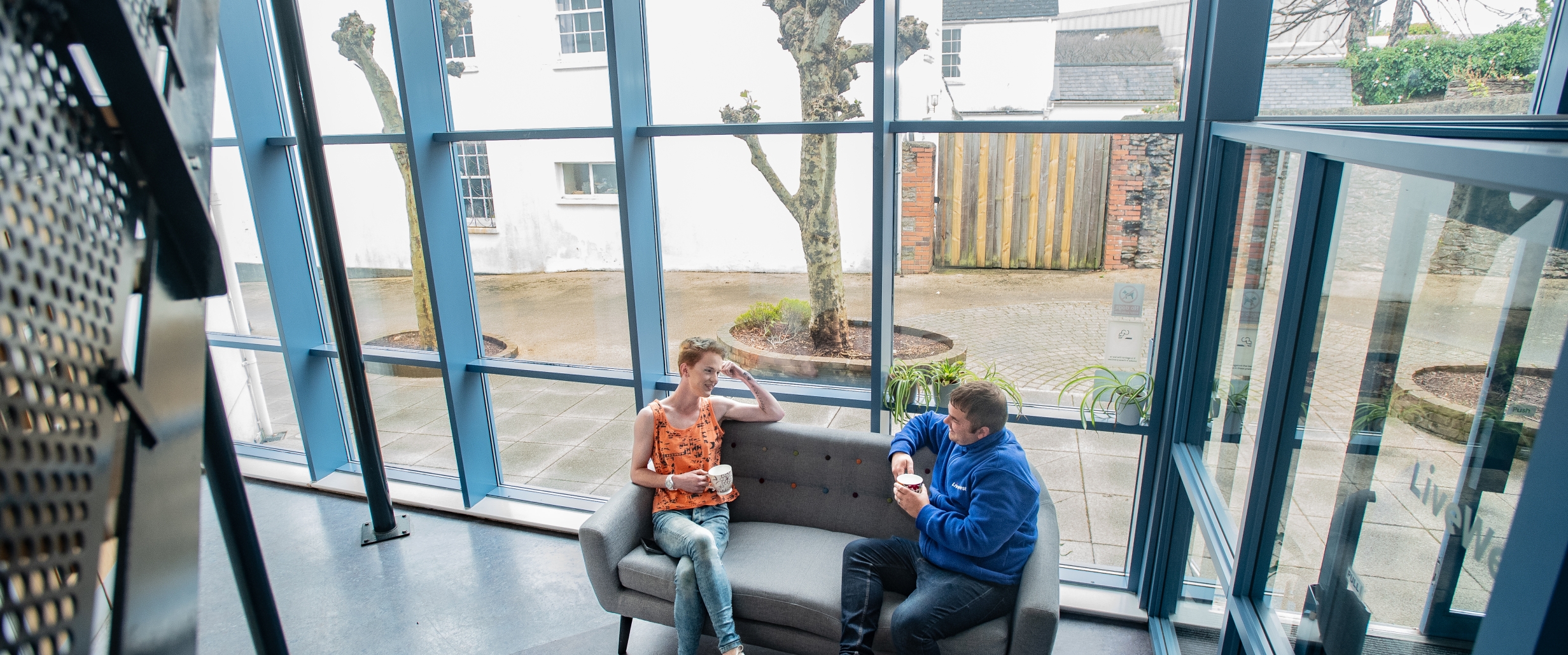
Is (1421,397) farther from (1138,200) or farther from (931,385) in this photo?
(931,385)

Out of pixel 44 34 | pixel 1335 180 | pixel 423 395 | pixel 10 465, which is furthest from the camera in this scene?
pixel 423 395

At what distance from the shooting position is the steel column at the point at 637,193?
11.1 ft

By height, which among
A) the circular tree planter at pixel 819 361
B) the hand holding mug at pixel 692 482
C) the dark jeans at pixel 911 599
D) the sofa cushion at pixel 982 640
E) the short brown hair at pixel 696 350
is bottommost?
the sofa cushion at pixel 982 640

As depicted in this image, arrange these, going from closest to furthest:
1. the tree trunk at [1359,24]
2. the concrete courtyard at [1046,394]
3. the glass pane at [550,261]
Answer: the concrete courtyard at [1046,394] → the tree trunk at [1359,24] → the glass pane at [550,261]

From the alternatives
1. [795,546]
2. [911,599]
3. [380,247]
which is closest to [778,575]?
[795,546]

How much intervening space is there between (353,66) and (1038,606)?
14.0ft

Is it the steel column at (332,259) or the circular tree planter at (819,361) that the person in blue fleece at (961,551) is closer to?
the circular tree planter at (819,361)

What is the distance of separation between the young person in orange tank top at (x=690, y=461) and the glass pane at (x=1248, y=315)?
5.72 ft

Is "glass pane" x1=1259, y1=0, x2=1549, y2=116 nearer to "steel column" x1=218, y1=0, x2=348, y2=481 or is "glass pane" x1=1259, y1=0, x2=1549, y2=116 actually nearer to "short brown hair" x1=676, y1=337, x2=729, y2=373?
"short brown hair" x1=676, y1=337, x2=729, y2=373

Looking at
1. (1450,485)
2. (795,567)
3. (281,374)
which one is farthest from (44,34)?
(281,374)

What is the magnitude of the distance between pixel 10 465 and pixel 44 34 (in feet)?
1.49

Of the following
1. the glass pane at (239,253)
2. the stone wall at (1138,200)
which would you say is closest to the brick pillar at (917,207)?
the stone wall at (1138,200)

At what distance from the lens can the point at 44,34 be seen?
30.0 inches

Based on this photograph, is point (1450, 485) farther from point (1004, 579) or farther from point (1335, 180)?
point (1004, 579)
